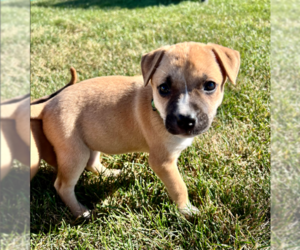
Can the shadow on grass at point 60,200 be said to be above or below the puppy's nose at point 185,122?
below

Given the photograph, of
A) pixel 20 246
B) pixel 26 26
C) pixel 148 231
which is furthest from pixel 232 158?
pixel 26 26

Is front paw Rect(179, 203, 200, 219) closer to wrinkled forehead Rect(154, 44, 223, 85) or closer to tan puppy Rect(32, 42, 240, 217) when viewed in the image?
tan puppy Rect(32, 42, 240, 217)

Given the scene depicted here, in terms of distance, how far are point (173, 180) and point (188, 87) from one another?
88cm

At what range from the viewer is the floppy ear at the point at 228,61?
8.41 ft

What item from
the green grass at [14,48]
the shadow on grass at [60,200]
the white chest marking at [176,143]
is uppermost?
the green grass at [14,48]

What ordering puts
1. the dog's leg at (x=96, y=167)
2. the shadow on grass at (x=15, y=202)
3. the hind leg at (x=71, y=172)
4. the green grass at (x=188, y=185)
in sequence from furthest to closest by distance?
the dog's leg at (x=96, y=167)
the hind leg at (x=71, y=172)
the green grass at (x=188, y=185)
the shadow on grass at (x=15, y=202)

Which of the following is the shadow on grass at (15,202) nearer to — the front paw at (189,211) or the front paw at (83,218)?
the front paw at (83,218)

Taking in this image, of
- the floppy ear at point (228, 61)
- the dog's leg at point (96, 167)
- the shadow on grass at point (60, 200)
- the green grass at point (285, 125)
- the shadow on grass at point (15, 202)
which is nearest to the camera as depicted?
the shadow on grass at point (15, 202)

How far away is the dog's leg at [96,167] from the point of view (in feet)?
11.3

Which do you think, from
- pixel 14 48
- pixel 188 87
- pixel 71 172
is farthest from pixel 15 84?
pixel 71 172

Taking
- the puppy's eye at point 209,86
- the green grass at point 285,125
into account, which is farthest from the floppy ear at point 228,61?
the green grass at point 285,125

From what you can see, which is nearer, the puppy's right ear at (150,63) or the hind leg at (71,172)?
the puppy's right ear at (150,63)

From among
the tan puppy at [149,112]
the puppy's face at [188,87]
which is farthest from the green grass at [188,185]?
the puppy's face at [188,87]

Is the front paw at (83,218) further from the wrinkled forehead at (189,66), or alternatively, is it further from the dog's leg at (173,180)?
the wrinkled forehead at (189,66)
